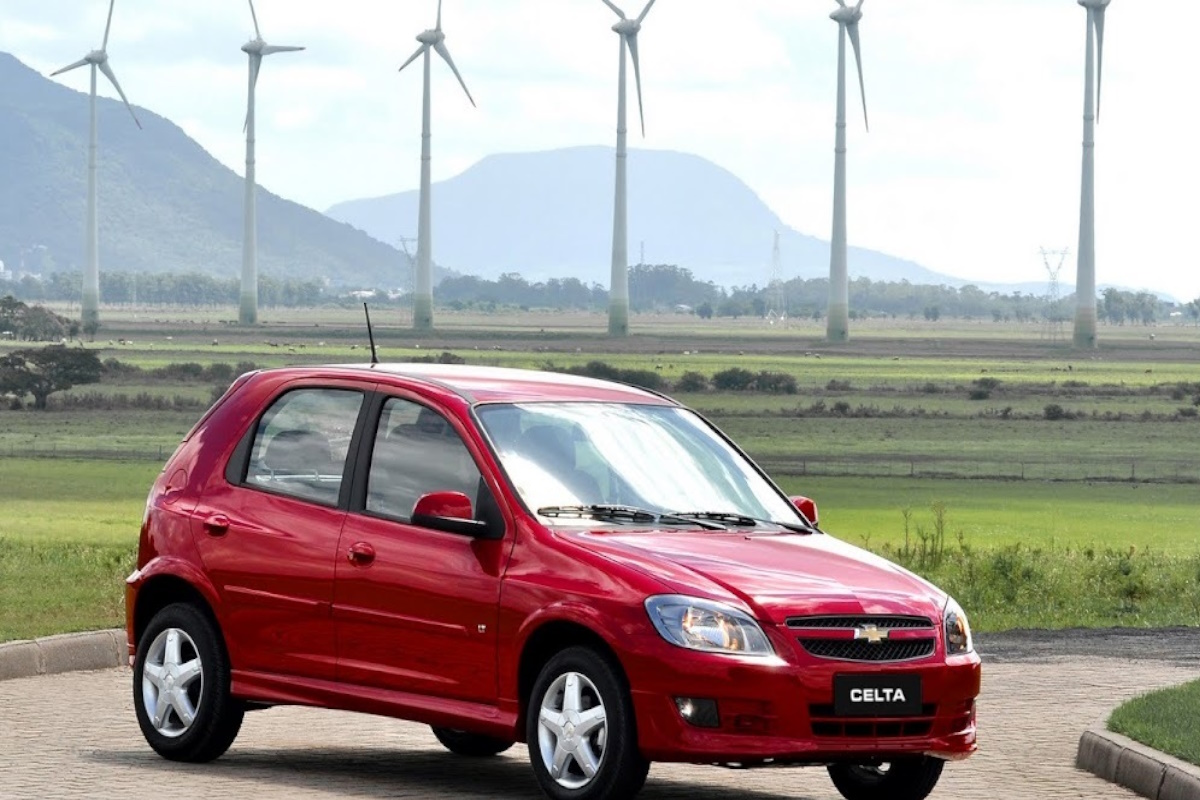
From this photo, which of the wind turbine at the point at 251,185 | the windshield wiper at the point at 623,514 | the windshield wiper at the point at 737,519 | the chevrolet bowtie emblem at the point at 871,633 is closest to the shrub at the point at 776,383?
the wind turbine at the point at 251,185

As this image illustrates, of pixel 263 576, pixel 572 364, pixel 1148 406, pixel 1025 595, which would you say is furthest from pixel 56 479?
pixel 572 364

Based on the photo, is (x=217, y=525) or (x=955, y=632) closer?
(x=955, y=632)

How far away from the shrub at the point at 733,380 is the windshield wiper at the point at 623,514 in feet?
304

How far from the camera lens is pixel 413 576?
414 inches

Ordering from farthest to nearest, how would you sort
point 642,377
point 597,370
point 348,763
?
1. point 597,370
2. point 642,377
3. point 348,763

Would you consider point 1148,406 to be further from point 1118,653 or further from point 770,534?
point 770,534

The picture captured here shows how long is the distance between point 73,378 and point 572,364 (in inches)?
1267

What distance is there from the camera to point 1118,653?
1773 centimetres

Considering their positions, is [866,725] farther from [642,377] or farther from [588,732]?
[642,377]

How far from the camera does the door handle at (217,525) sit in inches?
454

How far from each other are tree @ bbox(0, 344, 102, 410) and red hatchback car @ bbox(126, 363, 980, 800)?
75.6 m

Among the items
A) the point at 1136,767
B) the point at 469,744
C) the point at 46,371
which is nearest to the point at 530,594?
the point at 469,744

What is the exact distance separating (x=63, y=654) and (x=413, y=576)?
5895 mm

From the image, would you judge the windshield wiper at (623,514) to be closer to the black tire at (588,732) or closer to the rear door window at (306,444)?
the black tire at (588,732)
